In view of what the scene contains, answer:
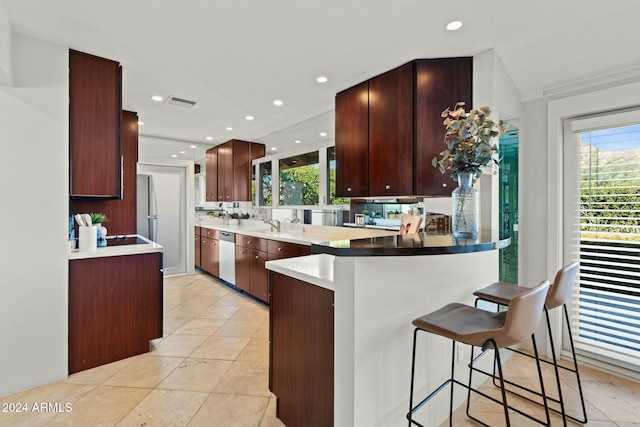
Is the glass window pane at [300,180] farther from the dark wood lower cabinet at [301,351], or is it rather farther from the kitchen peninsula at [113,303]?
the dark wood lower cabinet at [301,351]

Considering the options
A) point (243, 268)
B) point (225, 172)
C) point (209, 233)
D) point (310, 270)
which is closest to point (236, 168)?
point (225, 172)

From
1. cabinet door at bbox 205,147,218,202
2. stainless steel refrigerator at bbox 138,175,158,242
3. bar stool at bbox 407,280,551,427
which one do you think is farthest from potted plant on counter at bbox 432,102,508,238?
stainless steel refrigerator at bbox 138,175,158,242

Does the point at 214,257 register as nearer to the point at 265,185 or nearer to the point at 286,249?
the point at 265,185

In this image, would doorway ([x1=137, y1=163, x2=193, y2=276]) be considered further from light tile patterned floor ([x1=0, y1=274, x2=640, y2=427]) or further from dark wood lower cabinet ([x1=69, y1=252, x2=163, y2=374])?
dark wood lower cabinet ([x1=69, y1=252, x2=163, y2=374])

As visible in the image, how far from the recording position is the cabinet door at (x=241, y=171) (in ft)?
17.5

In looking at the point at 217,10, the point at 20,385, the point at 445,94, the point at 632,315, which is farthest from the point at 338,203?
the point at 20,385

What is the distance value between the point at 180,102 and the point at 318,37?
81.8 inches

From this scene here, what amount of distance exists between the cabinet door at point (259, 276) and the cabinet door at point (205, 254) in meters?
1.71

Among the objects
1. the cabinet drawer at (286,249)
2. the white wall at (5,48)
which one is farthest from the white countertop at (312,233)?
the white wall at (5,48)

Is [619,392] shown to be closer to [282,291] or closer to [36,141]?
[282,291]

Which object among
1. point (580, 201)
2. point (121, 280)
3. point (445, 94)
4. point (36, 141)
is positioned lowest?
point (121, 280)

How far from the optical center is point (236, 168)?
5426 mm

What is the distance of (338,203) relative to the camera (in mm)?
3770

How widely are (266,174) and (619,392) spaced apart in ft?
14.9
